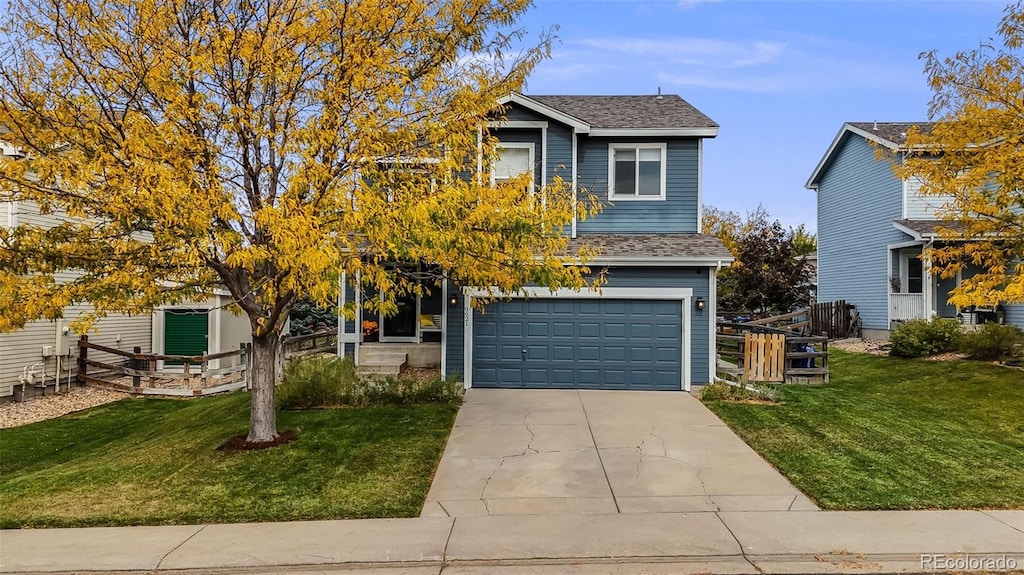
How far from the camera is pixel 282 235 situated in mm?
6496

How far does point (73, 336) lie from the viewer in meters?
15.6

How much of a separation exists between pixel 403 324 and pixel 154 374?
7231 mm

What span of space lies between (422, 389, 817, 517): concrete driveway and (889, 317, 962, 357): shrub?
30.7 feet

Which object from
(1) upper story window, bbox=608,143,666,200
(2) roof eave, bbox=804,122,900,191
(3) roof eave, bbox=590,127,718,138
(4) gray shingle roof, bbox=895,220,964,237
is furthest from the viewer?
(2) roof eave, bbox=804,122,900,191

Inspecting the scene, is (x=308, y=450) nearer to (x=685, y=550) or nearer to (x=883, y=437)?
(x=685, y=550)

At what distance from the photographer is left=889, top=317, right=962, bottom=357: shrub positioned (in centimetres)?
1662

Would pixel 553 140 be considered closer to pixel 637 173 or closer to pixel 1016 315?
pixel 637 173

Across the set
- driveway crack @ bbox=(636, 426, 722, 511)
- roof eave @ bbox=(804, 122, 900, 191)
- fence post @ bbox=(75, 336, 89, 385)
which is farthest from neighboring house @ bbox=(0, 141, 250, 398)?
roof eave @ bbox=(804, 122, 900, 191)

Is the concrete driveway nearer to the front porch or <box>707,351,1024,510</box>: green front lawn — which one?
<box>707,351,1024,510</box>: green front lawn

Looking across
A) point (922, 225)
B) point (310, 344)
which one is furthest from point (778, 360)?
point (310, 344)

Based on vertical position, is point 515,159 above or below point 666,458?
above

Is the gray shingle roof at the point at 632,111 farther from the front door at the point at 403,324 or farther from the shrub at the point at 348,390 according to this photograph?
the shrub at the point at 348,390

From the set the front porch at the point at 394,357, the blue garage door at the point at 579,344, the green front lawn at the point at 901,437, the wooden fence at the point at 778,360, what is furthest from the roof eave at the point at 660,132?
the front porch at the point at 394,357

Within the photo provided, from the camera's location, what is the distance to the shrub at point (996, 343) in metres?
15.1
